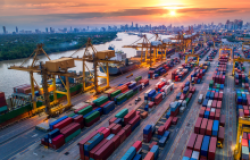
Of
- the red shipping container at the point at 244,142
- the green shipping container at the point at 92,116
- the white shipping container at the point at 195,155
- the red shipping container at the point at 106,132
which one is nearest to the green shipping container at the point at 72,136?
the green shipping container at the point at 92,116

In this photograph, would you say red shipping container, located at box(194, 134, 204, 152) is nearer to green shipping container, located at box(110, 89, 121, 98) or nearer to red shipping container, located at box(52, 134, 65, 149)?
red shipping container, located at box(52, 134, 65, 149)

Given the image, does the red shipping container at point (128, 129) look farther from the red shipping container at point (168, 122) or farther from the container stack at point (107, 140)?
the red shipping container at point (168, 122)

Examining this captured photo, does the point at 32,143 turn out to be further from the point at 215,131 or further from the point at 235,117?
the point at 235,117

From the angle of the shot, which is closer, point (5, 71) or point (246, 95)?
point (246, 95)

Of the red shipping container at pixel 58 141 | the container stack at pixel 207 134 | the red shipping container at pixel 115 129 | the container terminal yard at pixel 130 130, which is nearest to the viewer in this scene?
the container stack at pixel 207 134

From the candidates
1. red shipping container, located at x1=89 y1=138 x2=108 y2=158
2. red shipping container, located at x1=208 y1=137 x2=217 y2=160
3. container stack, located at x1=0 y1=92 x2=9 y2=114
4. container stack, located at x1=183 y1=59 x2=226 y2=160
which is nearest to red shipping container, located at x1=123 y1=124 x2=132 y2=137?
red shipping container, located at x1=89 y1=138 x2=108 y2=158

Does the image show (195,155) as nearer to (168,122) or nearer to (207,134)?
(207,134)

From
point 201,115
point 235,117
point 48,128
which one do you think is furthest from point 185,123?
point 48,128
